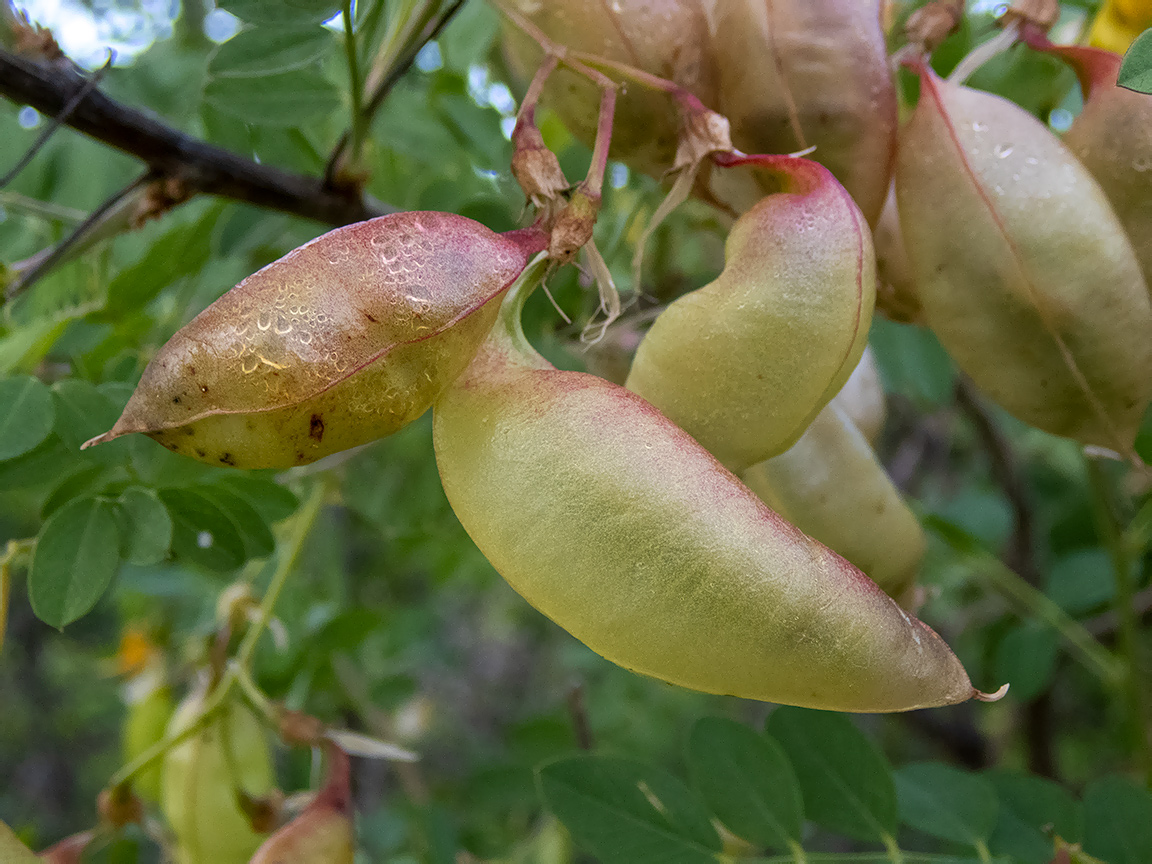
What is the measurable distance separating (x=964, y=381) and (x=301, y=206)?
0.94m

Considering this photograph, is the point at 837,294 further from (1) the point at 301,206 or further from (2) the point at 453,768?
(2) the point at 453,768

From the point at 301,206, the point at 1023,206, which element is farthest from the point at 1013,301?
the point at 301,206

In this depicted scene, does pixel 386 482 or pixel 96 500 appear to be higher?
pixel 96 500

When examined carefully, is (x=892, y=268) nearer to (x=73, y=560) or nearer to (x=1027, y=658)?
(x=73, y=560)

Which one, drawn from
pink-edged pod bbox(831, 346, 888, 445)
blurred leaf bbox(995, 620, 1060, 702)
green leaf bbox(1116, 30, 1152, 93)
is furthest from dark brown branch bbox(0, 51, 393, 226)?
blurred leaf bbox(995, 620, 1060, 702)

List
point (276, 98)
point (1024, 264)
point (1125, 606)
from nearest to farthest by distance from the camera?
point (1024, 264)
point (276, 98)
point (1125, 606)

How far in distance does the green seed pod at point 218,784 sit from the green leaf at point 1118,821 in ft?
2.05

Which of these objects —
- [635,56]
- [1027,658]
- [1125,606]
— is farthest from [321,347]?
[1027,658]

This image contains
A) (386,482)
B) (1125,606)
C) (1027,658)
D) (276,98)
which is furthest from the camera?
(386,482)

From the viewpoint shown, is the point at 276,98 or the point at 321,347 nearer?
the point at 321,347

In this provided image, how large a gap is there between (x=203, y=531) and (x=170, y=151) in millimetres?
259

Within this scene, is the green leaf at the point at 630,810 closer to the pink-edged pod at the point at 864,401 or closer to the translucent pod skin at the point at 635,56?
the pink-edged pod at the point at 864,401

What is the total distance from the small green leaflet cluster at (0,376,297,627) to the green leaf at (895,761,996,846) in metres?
0.51

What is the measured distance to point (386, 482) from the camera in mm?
1180
